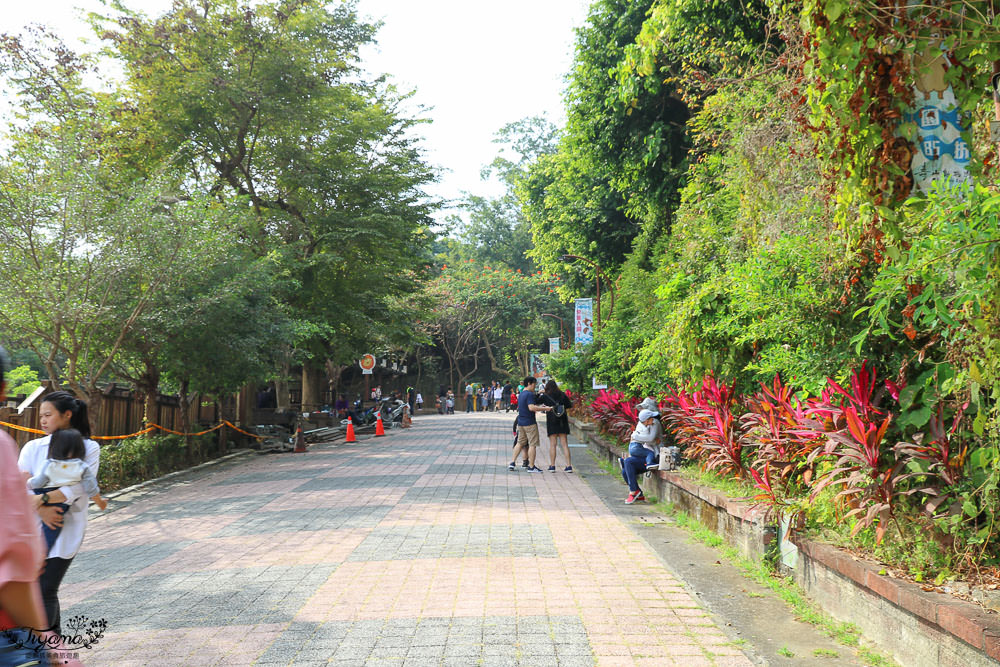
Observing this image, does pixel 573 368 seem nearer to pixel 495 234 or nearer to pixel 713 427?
pixel 713 427

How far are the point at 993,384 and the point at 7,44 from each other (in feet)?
62.8

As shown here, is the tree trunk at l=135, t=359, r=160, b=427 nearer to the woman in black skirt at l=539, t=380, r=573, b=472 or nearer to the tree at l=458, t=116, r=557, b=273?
the woman in black skirt at l=539, t=380, r=573, b=472

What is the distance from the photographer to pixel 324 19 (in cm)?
2273

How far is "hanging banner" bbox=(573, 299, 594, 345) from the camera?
25969mm

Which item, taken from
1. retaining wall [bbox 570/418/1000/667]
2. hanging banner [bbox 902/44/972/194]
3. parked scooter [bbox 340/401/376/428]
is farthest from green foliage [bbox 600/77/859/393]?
parked scooter [bbox 340/401/376/428]

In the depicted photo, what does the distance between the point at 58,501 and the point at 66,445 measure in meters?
0.35

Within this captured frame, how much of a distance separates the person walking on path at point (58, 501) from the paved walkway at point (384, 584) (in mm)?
639

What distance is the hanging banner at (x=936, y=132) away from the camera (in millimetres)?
4600

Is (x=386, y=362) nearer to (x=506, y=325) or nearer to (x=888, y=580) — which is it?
(x=506, y=325)

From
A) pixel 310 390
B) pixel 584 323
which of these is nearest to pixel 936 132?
pixel 584 323

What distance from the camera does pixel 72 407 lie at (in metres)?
4.77

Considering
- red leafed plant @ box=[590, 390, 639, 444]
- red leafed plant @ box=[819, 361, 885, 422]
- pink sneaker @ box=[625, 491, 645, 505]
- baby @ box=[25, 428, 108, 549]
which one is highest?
red leafed plant @ box=[819, 361, 885, 422]

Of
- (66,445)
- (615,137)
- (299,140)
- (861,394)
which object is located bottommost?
(66,445)

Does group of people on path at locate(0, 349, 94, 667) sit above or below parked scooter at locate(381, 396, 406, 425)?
above
